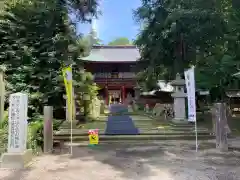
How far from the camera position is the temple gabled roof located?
1048 inches

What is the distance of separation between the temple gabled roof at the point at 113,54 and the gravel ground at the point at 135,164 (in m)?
19.4

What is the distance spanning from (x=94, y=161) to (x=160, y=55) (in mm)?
8711

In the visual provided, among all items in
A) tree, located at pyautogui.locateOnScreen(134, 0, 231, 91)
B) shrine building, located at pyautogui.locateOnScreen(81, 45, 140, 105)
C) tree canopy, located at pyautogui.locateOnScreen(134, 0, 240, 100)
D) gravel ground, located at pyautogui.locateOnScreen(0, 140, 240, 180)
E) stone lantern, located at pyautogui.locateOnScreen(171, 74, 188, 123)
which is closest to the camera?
gravel ground, located at pyautogui.locateOnScreen(0, 140, 240, 180)

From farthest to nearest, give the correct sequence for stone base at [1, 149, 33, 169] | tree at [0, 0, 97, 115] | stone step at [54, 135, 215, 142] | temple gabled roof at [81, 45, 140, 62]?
temple gabled roof at [81, 45, 140, 62], tree at [0, 0, 97, 115], stone step at [54, 135, 215, 142], stone base at [1, 149, 33, 169]

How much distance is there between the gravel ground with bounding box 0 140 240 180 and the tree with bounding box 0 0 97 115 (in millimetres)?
5008

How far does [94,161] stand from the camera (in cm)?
566

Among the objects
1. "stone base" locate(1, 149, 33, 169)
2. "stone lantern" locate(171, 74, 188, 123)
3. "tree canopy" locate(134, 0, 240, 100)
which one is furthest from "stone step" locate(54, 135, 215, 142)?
"stone base" locate(1, 149, 33, 169)

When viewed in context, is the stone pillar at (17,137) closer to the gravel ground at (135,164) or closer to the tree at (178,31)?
the gravel ground at (135,164)

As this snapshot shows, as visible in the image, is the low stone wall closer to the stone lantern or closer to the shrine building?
the stone lantern

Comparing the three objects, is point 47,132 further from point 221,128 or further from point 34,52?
point 34,52

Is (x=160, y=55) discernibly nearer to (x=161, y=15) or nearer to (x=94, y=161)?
(x=161, y=15)

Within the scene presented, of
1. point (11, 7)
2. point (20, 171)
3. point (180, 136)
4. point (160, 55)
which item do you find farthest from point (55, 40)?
point (20, 171)

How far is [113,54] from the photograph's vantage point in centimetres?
2938

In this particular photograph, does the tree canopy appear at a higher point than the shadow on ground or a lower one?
higher
